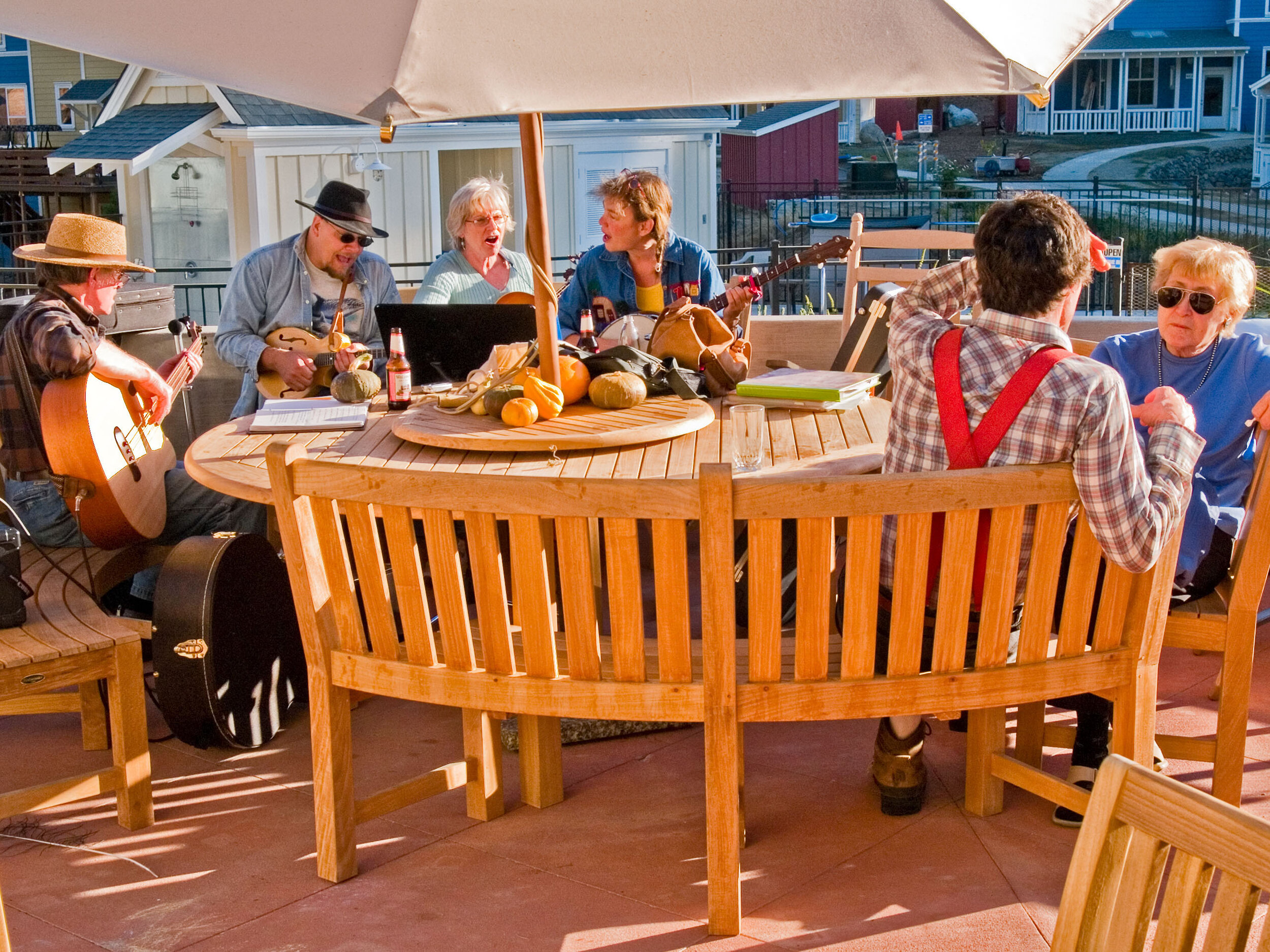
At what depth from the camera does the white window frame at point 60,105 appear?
2731 cm

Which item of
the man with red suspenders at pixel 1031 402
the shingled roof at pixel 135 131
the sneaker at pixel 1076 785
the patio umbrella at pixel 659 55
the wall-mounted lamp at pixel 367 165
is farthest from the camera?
the shingled roof at pixel 135 131

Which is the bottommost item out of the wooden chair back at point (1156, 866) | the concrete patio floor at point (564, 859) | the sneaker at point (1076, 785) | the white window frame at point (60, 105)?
the concrete patio floor at point (564, 859)

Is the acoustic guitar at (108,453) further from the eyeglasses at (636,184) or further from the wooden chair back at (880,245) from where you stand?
the wooden chair back at (880,245)

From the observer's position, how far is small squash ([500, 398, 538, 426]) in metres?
3.55

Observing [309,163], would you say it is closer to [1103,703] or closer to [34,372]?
[34,372]

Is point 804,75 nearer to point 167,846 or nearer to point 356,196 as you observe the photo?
point 167,846

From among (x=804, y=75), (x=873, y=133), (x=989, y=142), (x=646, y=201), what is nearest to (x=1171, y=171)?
(x=989, y=142)

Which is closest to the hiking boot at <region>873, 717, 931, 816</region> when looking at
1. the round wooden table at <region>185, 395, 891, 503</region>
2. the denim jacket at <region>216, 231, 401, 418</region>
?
the round wooden table at <region>185, 395, 891, 503</region>

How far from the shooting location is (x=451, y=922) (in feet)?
9.01

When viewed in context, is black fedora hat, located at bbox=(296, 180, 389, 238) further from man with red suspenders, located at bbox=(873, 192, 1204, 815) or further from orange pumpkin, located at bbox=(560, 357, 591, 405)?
man with red suspenders, located at bbox=(873, 192, 1204, 815)

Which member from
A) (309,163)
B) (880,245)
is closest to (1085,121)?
(309,163)

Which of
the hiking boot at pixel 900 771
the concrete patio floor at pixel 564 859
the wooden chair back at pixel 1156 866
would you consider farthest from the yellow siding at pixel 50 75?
the wooden chair back at pixel 1156 866

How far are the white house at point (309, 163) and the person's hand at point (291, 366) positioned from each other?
8326 mm

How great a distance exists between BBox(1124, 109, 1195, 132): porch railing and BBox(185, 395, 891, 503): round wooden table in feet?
120
